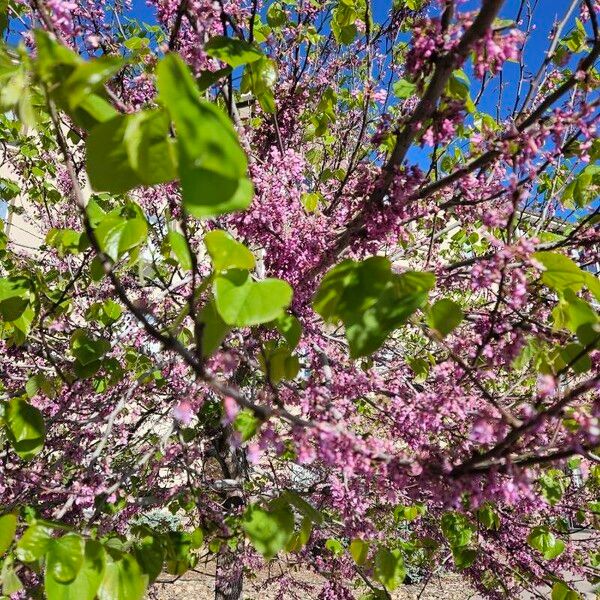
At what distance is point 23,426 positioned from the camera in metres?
1.53

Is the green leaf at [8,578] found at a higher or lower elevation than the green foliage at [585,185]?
lower

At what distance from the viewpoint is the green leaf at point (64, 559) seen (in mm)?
979

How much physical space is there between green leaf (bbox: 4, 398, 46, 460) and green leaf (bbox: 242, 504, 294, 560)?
69cm

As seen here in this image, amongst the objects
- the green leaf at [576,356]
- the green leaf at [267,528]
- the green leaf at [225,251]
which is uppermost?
A: the green leaf at [576,356]

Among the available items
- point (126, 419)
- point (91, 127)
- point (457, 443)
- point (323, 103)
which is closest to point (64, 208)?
point (126, 419)

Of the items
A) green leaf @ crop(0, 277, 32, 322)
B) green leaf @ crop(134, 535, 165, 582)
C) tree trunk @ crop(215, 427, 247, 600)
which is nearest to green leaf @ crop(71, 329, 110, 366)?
green leaf @ crop(0, 277, 32, 322)

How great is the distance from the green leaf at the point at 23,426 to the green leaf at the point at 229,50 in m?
1.15

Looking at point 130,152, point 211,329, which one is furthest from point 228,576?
point 130,152

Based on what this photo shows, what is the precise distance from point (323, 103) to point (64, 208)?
428 centimetres

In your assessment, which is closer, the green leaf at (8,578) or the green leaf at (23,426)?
the green leaf at (8,578)

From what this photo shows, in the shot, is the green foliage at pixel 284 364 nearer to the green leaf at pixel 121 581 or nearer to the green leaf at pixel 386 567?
the green leaf at pixel 121 581

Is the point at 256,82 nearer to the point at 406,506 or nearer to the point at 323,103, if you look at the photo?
the point at 323,103

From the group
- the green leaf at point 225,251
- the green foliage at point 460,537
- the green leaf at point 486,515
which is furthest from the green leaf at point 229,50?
the green foliage at point 460,537

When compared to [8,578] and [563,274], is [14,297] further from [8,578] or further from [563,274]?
[563,274]
